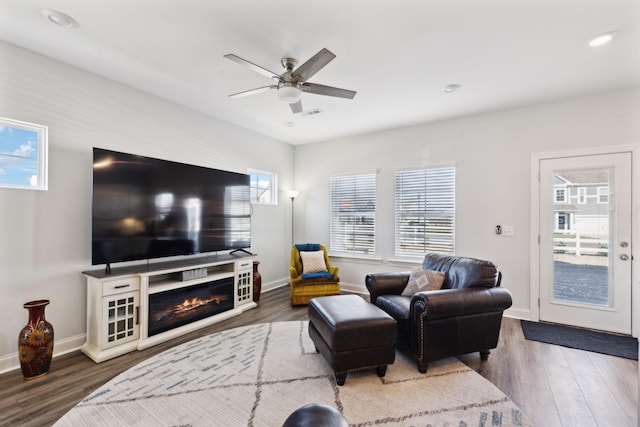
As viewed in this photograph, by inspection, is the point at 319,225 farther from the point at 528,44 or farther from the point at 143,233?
the point at 528,44

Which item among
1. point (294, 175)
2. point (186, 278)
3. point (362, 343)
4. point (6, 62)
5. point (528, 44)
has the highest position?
point (528, 44)

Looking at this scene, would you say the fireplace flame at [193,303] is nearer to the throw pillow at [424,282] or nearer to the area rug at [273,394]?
the area rug at [273,394]

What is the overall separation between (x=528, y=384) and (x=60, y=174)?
4.61 m

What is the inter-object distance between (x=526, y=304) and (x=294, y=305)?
3.17 meters

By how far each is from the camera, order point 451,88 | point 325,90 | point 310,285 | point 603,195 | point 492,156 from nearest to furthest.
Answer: point 325,90 → point 451,88 → point 603,195 → point 492,156 → point 310,285

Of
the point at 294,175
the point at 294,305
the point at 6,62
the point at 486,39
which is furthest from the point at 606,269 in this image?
the point at 6,62

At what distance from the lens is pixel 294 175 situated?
594 cm

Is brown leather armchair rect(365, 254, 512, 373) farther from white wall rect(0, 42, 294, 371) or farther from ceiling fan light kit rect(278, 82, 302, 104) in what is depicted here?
white wall rect(0, 42, 294, 371)

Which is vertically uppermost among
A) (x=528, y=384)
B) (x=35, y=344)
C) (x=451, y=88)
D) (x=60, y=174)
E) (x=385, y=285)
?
(x=451, y=88)

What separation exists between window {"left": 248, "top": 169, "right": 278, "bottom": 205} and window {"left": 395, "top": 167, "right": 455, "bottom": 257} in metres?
2.29

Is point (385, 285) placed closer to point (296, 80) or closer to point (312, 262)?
point (312, 262)

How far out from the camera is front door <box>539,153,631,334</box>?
330cm

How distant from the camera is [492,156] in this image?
13.2 ft

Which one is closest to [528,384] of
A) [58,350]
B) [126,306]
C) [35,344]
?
[126,306]
